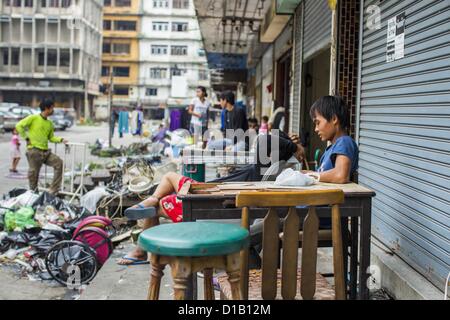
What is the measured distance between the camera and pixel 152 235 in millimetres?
2363

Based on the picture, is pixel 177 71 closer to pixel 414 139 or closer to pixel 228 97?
pixel 228 97

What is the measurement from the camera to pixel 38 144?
10039 mm

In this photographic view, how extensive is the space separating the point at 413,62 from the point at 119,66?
74160 millimetres

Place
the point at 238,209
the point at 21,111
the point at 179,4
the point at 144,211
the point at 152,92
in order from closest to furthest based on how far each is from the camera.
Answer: the point at 238,209
the point at 144,211
the point at 21,111
the point at 179,4
the point at 152,92

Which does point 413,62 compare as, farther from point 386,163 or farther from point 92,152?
point 92,152

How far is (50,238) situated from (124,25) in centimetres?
7313

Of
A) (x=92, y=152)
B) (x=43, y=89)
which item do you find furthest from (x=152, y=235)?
(x=43, y=89)

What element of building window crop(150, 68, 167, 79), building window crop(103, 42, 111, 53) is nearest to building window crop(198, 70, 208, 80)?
building window crop(150, 68, 167, 79)

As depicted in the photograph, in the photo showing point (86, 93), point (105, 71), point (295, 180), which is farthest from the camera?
A: point (105, 71)

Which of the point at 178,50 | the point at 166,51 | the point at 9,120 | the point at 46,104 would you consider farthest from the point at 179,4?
the point at 46,104

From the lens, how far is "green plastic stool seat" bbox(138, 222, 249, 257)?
225 cm

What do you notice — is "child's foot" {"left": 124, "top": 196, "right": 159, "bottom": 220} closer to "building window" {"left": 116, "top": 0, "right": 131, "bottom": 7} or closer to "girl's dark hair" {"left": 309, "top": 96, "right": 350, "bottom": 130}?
"girl's dark hair" {"left": 309, "top": 96, "right": 350, "bottom": 130}

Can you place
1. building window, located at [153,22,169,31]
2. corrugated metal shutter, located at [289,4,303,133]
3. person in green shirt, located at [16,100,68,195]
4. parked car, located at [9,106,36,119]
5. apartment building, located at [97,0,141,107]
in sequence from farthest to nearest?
1. apartment building, located at [97,0,141,107]
2. building window, located at [153,22,169,31]
3. parked car, located at [9,106,36,119]
4. corrugated metal shutter, located at [289,4,303,133]
5. person in green shirt, located at [16,100,68,195]

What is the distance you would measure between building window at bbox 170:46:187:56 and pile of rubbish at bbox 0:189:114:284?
66773 mm
